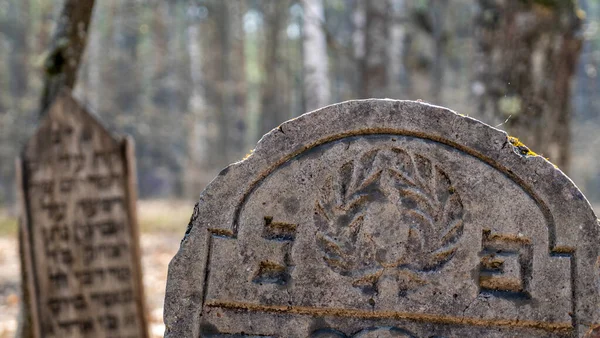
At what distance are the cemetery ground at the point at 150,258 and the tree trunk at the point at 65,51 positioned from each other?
1.65m

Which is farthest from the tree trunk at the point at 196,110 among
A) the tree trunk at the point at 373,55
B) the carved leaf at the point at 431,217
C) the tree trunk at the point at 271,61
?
the carved leaf at the point at 431,217

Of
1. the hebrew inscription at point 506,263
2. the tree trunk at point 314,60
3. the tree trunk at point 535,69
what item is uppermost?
the tree trunk at point 314,60

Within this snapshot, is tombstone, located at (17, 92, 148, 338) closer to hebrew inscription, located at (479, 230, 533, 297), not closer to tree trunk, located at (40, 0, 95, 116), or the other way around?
tree trunk, located at (40, 0, 95, 116)

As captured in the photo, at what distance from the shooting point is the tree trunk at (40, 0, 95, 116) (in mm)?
4535

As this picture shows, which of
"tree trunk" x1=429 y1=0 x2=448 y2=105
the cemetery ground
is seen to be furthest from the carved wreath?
"tree trunk" x1=429 y1=0 x2=448 y2=105

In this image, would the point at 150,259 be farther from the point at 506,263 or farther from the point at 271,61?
the point at 271,61

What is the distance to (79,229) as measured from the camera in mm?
4074

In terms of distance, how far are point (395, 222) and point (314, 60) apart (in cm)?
547

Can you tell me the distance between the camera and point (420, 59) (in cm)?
1148

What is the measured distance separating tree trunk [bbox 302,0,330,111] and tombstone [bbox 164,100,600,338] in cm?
513

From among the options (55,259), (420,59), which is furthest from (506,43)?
(420,59)

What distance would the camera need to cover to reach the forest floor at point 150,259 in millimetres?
6059

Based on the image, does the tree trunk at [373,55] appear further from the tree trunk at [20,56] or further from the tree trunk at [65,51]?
the tree trunk at [20,56]

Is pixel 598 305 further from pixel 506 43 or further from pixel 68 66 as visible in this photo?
pixel 68 66
